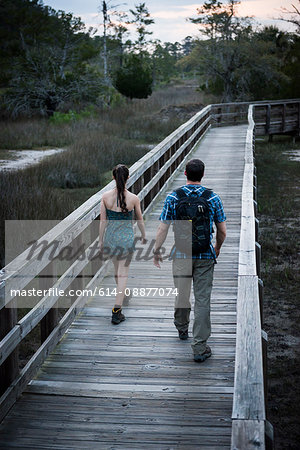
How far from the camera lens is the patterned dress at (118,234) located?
5.09 metres

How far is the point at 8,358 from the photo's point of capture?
3752 millimetres

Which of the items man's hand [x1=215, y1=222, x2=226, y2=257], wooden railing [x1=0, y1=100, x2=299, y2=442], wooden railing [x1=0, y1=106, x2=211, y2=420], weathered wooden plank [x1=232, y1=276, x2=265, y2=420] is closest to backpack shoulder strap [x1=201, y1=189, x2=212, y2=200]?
man's hand [x1=215, y1=222, x2=226, y2=257]

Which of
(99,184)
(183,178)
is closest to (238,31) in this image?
(99,184)

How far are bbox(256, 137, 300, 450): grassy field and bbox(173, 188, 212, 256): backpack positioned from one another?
2.17 metres

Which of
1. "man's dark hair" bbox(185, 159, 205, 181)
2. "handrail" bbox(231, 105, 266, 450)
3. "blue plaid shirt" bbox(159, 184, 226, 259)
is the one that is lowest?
"handrail" bbox(231, 105, 266, 450)

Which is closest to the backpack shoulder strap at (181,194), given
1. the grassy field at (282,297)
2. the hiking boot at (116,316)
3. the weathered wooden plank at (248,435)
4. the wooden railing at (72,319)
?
the wooden railing at (72,319)

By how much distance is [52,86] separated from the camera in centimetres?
3225

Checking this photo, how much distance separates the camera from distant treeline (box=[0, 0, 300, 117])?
106 feet

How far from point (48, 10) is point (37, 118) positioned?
10.8 metres

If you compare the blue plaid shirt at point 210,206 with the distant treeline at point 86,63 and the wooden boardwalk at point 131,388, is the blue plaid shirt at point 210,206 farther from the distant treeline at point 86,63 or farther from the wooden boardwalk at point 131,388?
the distant treeline at point 86,63

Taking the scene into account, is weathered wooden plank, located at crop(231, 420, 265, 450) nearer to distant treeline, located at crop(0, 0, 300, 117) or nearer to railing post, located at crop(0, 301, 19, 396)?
railing post, located at crop(0, 301, 19, 396)

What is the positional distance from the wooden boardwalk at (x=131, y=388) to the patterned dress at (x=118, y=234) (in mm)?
660

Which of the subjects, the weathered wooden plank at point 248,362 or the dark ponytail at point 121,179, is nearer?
the weathered wooden plank at point 248,362

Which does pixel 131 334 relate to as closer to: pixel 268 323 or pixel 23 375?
pixel 23 375
